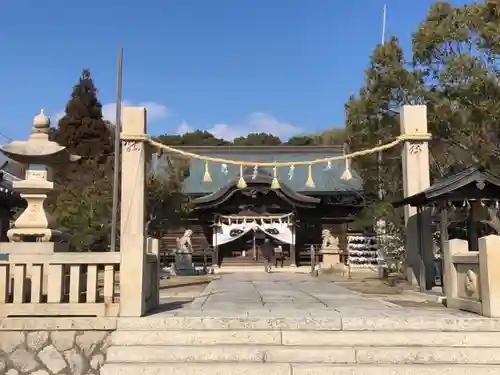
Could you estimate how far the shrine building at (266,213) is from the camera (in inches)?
1090

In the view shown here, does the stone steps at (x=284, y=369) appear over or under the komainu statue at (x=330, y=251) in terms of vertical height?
under

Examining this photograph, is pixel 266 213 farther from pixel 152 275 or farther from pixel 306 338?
pixel 306 338

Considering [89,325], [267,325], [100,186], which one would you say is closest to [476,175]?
[267,325]

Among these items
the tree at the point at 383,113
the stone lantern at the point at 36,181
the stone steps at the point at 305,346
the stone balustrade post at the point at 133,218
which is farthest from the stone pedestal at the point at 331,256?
the stone steps at the point at 305,346

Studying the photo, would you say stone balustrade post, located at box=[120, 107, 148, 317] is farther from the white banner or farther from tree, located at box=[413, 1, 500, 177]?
the white banner

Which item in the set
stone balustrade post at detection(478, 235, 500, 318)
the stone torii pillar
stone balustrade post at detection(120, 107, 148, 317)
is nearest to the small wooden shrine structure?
the stone torii pillar

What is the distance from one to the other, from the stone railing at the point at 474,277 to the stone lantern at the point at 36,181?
21.3 feet

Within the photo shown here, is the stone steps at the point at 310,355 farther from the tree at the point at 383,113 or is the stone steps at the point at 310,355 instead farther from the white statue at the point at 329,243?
the white statue at the point at 329,243

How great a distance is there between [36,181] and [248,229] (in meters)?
19.9

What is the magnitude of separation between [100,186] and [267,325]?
1721cm

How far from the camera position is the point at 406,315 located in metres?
6.65

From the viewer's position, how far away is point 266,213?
28.5 metres

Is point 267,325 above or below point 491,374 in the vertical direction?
above

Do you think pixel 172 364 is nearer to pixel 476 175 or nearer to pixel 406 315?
pixel 406 315
